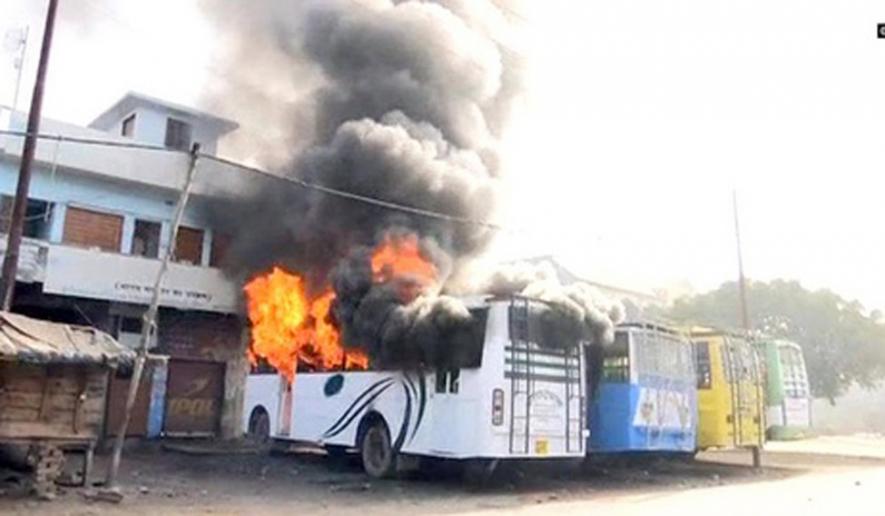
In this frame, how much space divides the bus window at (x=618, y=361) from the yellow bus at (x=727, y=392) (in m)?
3.03

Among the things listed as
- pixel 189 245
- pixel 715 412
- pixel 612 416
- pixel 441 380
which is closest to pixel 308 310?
pixel 189 245

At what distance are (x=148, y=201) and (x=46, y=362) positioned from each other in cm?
1094

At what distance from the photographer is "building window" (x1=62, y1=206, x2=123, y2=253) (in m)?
18.7

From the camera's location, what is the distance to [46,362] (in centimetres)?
968

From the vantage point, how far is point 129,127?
22.3 metres

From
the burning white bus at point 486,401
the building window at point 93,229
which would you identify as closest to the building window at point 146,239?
the building window at point 93,229

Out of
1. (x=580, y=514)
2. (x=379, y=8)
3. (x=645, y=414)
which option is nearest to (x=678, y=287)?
(x=379, y=8)

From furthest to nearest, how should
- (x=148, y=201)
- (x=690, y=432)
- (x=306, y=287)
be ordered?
(x=148, y=201) < (x=306, y=287) < (x=690, y=432)

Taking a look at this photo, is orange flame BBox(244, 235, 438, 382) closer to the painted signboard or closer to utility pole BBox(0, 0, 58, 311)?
the painted signboard

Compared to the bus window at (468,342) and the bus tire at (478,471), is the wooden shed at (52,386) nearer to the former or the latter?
the bus window at (468,342)

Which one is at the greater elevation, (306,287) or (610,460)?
(306,287)

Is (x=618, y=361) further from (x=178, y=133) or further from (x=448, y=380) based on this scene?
(x=178, y=133)

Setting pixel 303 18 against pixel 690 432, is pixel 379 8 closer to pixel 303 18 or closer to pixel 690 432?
pixel 303 18

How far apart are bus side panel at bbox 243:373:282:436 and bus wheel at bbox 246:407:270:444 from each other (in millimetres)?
119
